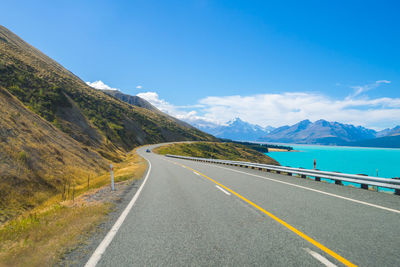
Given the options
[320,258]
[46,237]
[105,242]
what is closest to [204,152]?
[46,237]

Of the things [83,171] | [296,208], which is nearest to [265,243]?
[296,208]

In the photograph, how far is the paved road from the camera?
346 cm

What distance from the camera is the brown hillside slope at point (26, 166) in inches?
426

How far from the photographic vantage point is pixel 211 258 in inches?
137

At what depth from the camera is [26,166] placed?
44.4 feet

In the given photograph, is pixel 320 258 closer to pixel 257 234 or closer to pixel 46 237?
pixel 257 234

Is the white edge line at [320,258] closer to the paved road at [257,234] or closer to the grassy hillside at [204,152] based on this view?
the paved road at [257,234]

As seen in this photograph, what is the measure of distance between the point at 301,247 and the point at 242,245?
1015 millimetres

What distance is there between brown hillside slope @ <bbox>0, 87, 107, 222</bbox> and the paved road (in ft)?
25.5

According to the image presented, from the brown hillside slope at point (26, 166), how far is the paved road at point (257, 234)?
7760 millimetres

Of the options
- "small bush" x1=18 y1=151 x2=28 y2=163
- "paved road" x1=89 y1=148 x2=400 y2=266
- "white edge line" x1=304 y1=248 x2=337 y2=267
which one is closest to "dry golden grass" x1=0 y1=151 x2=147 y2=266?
"paved road" x1=89 y1=148 x2=400 y2=266

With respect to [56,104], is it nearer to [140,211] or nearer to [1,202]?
[1,202]

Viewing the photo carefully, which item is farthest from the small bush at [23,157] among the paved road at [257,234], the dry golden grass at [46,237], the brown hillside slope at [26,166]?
the paved road at [257,234]

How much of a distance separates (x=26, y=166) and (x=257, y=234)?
14.9m
